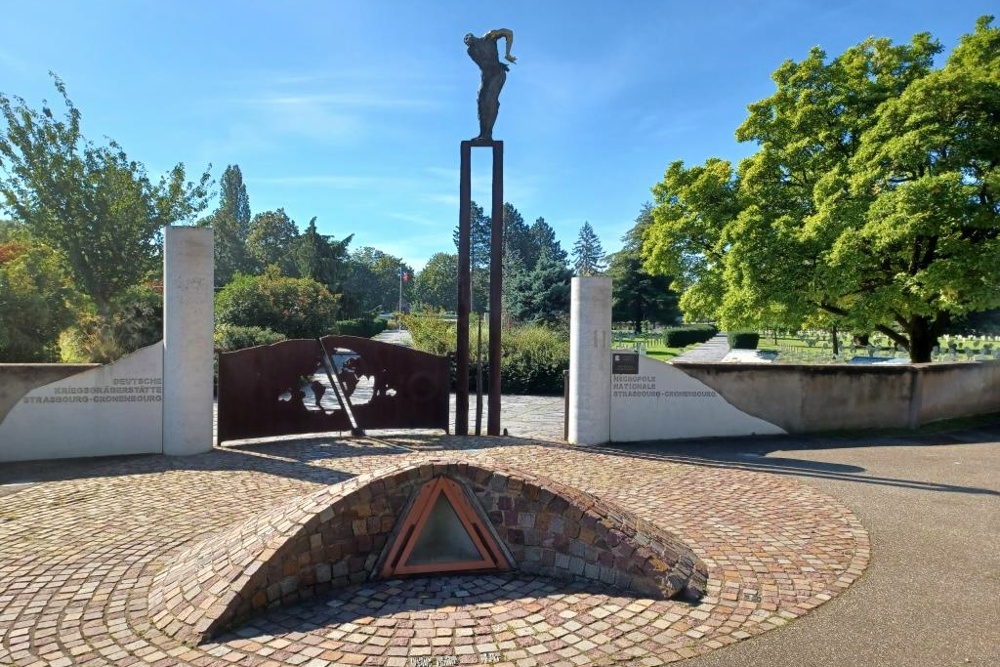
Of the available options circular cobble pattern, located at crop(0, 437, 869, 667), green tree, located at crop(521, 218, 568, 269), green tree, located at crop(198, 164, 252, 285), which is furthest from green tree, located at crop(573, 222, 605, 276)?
circular cobble pattern, located at crop(0, 437, 869, 667)

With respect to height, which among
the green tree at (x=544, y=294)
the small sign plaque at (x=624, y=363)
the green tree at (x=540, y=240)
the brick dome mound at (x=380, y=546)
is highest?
the green tree at (x=540, y=240)

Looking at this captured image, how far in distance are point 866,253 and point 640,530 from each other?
42.0 ft

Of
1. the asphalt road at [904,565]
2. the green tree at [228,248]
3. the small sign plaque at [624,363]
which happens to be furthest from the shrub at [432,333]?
Result: the green tree at [228,248]

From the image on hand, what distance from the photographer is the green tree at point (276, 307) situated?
74.3 ft

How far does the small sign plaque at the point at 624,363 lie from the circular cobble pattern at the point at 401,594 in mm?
3302

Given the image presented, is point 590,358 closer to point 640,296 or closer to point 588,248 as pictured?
point 640,296

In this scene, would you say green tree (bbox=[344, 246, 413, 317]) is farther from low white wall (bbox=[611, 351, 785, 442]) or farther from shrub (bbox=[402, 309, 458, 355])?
low white wall (bbox=[611, 351, 785, 442])

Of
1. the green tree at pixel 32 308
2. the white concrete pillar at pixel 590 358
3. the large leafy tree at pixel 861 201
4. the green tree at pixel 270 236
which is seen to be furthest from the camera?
the green tree at pixel 270 236

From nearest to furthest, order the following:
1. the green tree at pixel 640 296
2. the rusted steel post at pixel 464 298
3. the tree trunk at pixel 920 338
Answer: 1. the rusted steel post at pixel 464 298
2. the tree trunk at pixel 920 338
3. the green tree at pixel 640 296

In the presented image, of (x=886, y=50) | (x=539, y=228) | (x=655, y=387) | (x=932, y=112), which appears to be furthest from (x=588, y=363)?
(x=539, y=228)

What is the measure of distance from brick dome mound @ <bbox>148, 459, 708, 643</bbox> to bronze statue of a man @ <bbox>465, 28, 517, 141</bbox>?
23.5 feet

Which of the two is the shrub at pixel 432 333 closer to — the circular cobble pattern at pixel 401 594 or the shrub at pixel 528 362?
the shrub at pixel 528 362

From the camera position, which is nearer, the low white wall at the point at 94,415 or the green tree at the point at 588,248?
the low white wall at the point at 94,415

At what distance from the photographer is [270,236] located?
77500 mm
